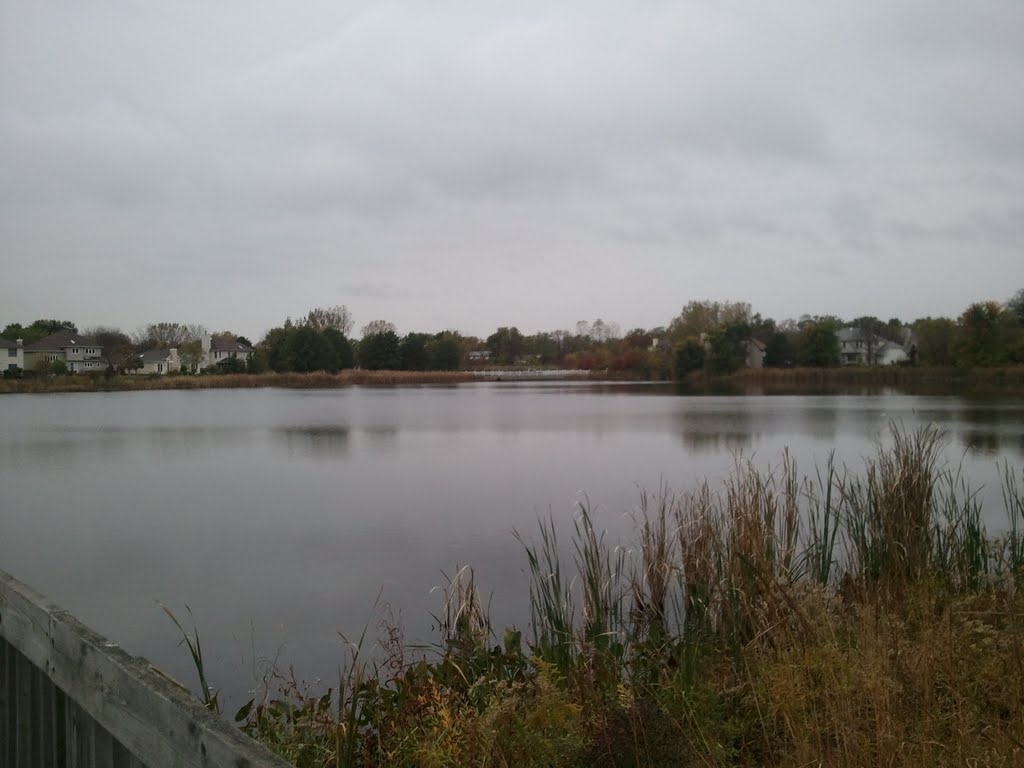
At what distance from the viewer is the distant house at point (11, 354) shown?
81.6 metres

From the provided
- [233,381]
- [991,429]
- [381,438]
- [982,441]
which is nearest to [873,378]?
[991,429]

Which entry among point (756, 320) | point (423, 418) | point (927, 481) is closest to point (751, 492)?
point (927, 481)

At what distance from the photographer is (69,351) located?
86.8 meters

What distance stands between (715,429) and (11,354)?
3272 inches

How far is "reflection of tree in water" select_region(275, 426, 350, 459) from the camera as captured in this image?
19781mm

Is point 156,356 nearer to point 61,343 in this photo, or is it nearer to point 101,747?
point 61,343

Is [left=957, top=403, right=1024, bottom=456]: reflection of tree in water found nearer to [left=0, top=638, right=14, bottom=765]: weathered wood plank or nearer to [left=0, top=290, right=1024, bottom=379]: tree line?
[left=0, top=638, right=14, bottom=765]: weathered wood plank

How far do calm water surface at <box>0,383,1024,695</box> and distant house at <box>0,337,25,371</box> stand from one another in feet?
201

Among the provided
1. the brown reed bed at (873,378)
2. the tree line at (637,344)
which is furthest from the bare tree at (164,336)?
the brown reed bed at (873,378)

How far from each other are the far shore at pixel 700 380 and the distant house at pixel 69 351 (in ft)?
86.4

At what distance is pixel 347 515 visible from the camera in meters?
11.8

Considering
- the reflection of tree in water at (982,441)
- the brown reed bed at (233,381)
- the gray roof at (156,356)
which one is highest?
the gray roof at (156,356)

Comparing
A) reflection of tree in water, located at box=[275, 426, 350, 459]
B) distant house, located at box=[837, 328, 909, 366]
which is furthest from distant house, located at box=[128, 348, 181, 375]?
distant house, located at box=[837, 328, 909, 366]

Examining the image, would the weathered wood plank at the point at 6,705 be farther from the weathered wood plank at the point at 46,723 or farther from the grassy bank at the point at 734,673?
the grassy bank at the point at 734,673
